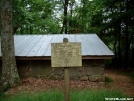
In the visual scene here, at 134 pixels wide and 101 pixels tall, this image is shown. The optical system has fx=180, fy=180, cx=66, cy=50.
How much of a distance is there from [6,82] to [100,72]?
13.8 feet

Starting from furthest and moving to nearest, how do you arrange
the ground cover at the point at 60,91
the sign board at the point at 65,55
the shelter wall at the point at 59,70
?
the shelter wall at the point at 59,70
the ground cover at the point at 60,91
the sign board at the point at 65,55

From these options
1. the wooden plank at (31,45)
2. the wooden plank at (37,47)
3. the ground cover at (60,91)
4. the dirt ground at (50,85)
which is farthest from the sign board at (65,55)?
the wooden plank at (31,45)

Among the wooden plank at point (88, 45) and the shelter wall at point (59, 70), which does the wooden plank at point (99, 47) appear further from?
the shelter wall at point (59, 70)

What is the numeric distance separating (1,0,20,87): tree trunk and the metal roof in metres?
1.13

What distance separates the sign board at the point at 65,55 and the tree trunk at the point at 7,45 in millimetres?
3206

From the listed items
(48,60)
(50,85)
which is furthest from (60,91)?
(48,60)

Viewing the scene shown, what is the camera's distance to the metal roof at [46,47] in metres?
8.27

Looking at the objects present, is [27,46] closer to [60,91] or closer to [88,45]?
[88,45]

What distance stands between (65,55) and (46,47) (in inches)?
193

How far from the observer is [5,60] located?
7262 millimetres

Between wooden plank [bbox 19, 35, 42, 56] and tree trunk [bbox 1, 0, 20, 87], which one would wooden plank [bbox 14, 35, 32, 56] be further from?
tree trunk [bbox 1, 0, 20, 87]

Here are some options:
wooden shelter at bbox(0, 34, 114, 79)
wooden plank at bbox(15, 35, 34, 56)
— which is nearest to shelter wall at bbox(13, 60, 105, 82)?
wooden shelter at bbox(0, 34, 114, 79)

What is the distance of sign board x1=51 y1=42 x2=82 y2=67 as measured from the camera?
472cm

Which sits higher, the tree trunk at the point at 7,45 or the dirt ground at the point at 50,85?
the tree trunk at the point at 7,45
